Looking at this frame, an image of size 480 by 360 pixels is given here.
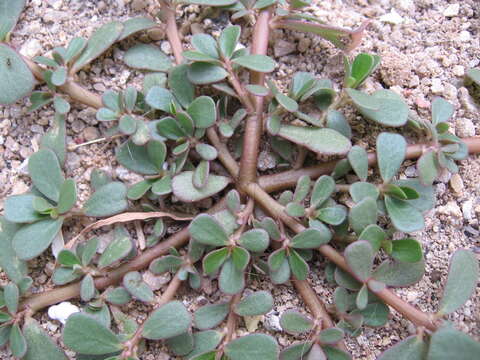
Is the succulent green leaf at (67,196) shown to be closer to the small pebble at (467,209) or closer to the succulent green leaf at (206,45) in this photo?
the succulent green leaf at (206,45)

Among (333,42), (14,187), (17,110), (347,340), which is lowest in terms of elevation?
(347,340)

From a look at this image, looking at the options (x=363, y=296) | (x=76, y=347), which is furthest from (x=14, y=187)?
(x=363, y=296)

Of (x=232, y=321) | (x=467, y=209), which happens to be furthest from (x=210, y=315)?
(x=467, y=209)

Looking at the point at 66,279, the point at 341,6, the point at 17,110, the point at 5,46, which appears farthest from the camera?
the point at 341,6

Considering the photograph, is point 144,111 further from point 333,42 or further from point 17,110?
point 333,42

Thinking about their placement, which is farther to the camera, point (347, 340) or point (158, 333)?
point (347, 340)

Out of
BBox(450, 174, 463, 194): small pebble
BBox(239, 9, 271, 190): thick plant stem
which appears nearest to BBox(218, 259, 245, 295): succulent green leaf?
BBox(239, 9, 271, 190): thick plant stem

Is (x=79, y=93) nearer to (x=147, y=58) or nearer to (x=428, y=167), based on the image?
(x=147, y=58)
